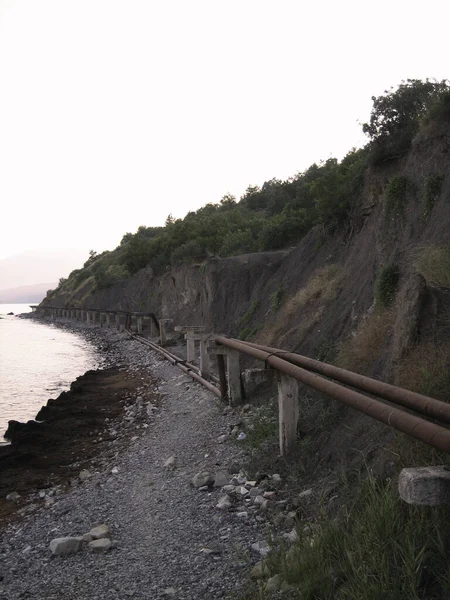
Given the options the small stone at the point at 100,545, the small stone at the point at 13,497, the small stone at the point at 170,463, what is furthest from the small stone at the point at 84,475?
the small stone at the point at 100,545

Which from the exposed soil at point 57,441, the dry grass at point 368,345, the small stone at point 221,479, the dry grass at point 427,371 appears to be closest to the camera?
the dry grass at point 427,371

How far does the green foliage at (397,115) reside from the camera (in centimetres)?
1438

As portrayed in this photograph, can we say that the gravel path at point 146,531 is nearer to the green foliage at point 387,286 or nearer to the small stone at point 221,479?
the small stone at point 221,479

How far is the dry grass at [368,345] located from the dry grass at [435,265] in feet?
2.87

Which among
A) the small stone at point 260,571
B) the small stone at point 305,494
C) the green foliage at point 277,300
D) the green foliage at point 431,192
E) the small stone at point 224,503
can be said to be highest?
the green foliage at point 431,192

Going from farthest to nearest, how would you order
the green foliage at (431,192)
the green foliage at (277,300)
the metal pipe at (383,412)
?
the green foliage at (277,300)
the green foliage at (431,192)
the metal pipe at (383,412)

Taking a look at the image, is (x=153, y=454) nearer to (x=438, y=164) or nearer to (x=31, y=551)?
(x=31, y=551)

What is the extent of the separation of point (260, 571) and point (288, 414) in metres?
2.63

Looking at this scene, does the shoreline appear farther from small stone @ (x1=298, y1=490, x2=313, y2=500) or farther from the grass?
the grass

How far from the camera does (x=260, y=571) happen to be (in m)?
4.16

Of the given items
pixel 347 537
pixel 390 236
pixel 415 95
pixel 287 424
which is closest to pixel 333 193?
pixel 415 95

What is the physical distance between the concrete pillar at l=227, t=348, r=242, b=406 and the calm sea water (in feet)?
19.1

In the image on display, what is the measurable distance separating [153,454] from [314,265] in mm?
10578

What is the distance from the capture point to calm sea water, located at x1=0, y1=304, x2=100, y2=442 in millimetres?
16359
